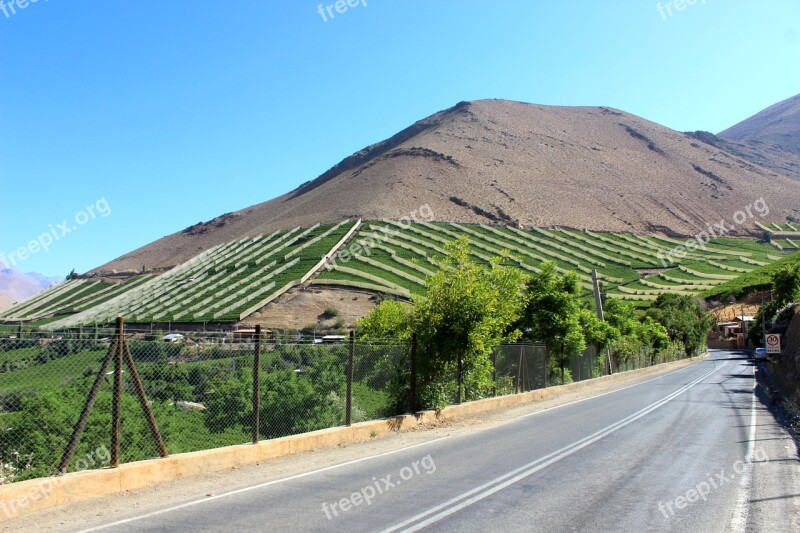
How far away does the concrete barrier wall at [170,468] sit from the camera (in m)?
6.90

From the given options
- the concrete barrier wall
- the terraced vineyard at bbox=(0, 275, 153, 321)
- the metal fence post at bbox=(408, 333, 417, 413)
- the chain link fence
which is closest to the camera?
the concrete barrier wall

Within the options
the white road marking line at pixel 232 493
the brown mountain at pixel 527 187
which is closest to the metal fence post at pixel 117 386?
the white road marking line at pixel 232 493

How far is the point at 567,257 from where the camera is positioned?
11088 cm

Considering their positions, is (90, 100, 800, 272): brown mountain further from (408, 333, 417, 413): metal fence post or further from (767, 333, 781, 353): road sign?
(408, 333, 417, 413): metal fence post

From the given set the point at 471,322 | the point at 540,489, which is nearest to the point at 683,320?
the point at 471,322

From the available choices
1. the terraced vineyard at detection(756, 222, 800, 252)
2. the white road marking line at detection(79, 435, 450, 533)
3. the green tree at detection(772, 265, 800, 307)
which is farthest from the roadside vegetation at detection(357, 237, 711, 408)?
the terraced vineyard at detection(756, 222, 800, 252)

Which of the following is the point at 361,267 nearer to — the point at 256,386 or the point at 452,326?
the point at 452,326

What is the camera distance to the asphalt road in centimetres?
660

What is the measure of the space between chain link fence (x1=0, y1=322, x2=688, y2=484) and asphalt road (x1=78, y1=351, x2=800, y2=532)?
83.6 inches

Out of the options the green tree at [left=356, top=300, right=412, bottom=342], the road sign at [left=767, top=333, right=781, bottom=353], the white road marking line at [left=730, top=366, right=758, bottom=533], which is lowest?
the white road marking line at [left=730, top=366, right=758, bottom=533]

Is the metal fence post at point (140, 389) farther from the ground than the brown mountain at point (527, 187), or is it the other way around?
the brown mountain at point (527, 187)

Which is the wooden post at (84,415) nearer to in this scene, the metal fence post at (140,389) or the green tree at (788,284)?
the metal fence post at (140,389)

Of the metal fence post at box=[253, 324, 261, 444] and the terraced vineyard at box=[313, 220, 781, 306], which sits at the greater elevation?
the terraced vineyard at box=[313, 220, 781, 306]

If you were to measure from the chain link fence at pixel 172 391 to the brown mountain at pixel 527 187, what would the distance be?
101890 millimetres
